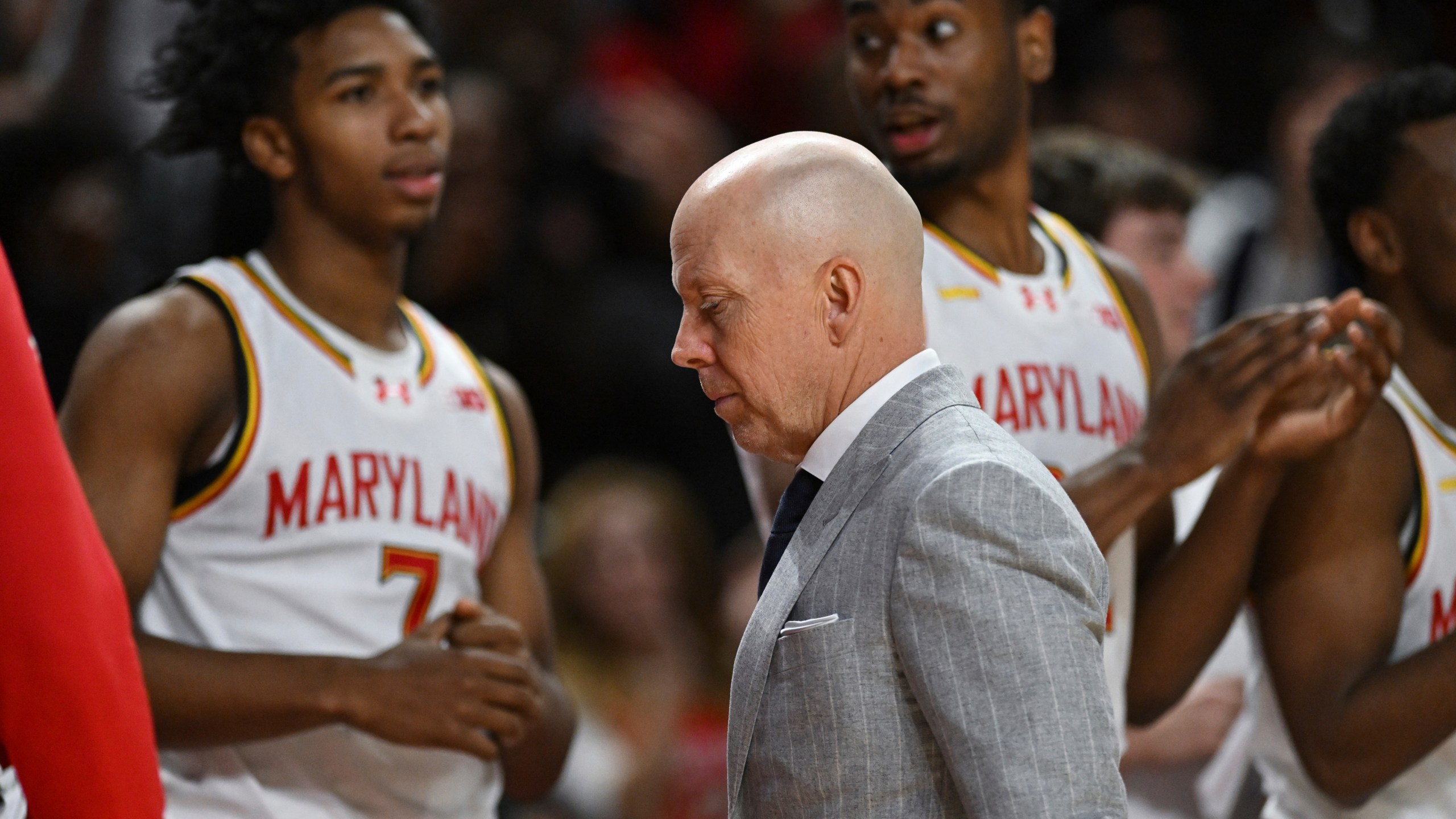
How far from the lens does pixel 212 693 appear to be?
298 cm

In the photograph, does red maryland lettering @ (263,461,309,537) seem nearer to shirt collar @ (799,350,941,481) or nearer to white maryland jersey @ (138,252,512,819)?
white maryland jersey @ (138,252,512,819)

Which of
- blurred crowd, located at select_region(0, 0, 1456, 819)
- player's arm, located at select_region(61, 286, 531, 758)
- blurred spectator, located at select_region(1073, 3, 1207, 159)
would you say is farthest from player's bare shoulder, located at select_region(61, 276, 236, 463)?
blurred spectator, located at select_region(1073, 3, 1207, 159)

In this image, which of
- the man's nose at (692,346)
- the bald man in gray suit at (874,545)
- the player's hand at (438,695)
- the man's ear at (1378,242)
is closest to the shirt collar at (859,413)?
the bald man in gray suit at (874,545)

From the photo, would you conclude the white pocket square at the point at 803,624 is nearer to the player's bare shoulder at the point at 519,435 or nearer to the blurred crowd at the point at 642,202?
the player's bare shoulder at the point at 519,435

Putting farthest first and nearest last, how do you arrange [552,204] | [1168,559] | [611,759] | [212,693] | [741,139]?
[741,139], [552,204], [611,759], [1168,559], [212,693]

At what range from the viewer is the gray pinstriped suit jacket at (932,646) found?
177 centimetres

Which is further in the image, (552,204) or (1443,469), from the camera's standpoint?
(552,204)

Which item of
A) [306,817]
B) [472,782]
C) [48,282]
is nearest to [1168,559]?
[472,782]

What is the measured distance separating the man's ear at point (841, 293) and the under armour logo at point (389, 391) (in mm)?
1584

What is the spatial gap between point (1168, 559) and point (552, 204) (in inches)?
148

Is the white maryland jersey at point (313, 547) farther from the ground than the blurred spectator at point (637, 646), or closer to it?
farther from the ground

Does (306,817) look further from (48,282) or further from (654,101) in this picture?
(654,101)

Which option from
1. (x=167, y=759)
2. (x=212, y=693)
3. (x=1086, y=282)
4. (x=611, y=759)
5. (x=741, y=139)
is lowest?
(x=611, y=759)

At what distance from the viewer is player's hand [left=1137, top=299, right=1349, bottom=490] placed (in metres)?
3.02
